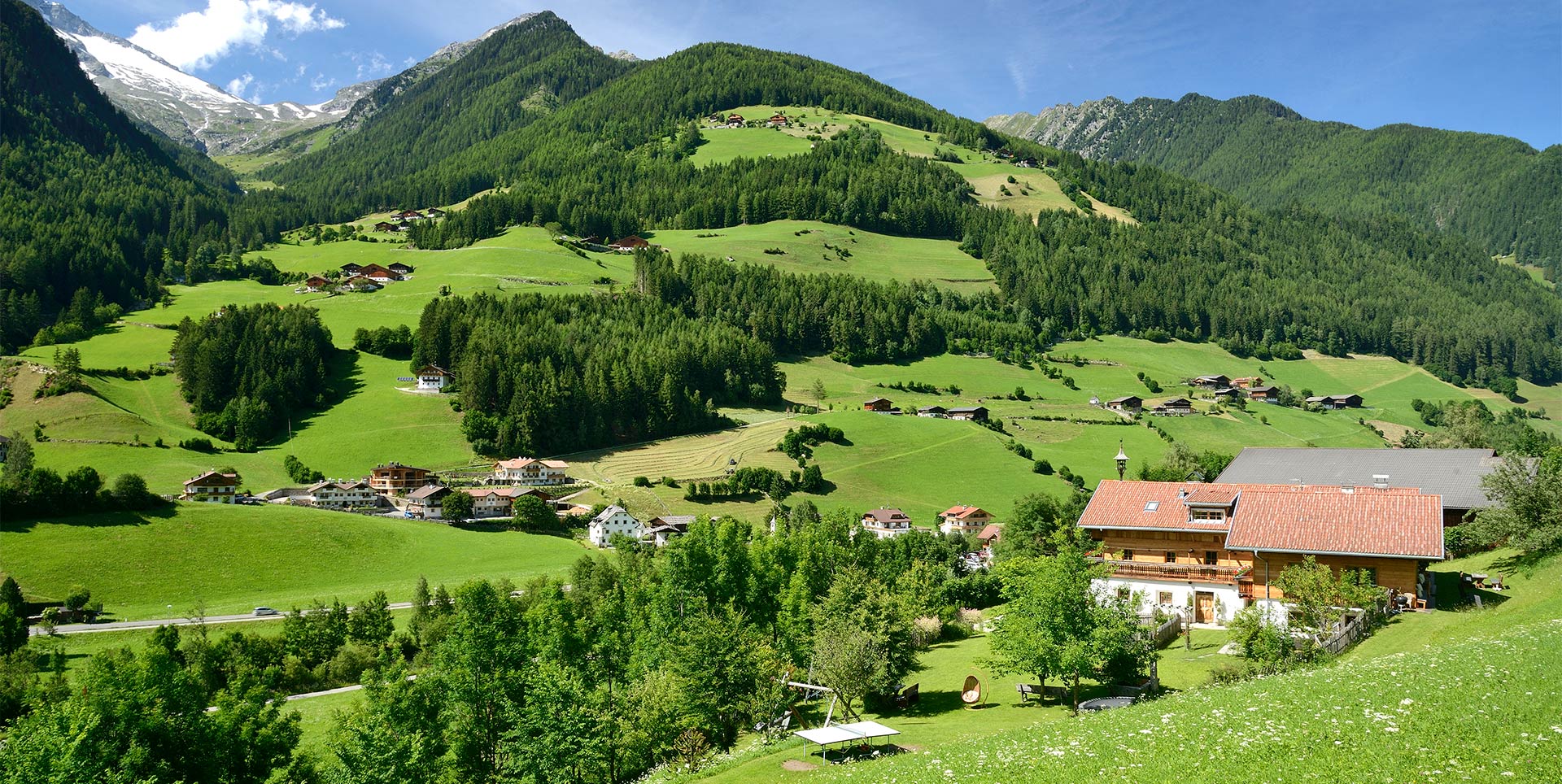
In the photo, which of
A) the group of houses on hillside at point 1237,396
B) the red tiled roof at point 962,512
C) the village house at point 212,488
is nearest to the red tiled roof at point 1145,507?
the red tiled roof at point 962,512

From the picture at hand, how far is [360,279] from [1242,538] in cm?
17539

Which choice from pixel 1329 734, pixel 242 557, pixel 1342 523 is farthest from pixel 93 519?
pixel 1342 523

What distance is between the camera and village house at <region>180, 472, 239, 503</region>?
89688mm

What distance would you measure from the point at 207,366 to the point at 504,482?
48092 millimetres

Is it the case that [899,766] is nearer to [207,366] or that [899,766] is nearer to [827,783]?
[827,783]

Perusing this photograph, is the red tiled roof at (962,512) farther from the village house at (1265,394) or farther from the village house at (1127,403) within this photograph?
the village house at (1265,394)

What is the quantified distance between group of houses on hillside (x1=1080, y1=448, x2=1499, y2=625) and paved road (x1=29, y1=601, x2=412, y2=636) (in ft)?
183

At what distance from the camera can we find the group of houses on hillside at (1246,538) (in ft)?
130

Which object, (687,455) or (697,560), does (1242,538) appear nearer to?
(697,560)

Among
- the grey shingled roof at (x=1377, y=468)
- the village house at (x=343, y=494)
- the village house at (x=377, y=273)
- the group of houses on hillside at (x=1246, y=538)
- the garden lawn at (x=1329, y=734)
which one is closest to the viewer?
the garden lawn at (x=1329, y=734)

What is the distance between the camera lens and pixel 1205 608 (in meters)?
44.4

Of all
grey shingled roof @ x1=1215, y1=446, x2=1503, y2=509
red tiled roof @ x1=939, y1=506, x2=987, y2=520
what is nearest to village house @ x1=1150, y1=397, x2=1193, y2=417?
red tiled roof @ x1=939, y1=506, x2=987, y2=520

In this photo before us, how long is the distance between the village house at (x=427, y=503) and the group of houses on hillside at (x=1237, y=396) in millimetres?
106675

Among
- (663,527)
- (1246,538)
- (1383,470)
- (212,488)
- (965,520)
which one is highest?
(1383,470)
